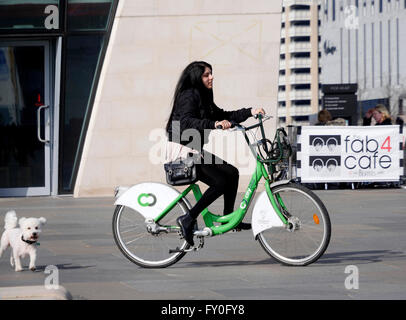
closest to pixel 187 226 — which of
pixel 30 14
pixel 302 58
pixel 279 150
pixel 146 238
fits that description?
pixel 146 238

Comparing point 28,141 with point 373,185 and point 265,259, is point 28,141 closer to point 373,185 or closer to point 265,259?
point 373,185

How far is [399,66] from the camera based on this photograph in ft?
420

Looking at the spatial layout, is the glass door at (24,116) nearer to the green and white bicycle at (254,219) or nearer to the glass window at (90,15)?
the glass window at (90,15)

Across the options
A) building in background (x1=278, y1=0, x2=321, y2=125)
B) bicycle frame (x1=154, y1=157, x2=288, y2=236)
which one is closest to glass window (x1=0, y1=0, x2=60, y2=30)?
bicycle frame (x1=154, y1=157, x2=288, y2=236)

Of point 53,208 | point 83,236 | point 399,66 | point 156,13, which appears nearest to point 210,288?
point 83,236

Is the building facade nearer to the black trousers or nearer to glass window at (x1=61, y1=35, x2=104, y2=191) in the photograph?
glass window at (x1=61, y1=35, x2=104, y2=191)

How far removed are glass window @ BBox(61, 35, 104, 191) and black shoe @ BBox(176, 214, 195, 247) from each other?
9.82m

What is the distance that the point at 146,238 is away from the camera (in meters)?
7.50

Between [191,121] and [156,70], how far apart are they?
31.4ft

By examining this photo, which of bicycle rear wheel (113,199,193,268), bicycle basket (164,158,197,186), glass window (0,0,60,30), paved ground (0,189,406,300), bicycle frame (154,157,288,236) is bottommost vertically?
paved ground (0,189,406,300)

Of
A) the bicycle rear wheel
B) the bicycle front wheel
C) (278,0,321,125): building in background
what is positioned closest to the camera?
the bicycle front wheel

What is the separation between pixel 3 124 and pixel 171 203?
1014cm

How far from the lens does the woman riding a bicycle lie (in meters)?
7.28
